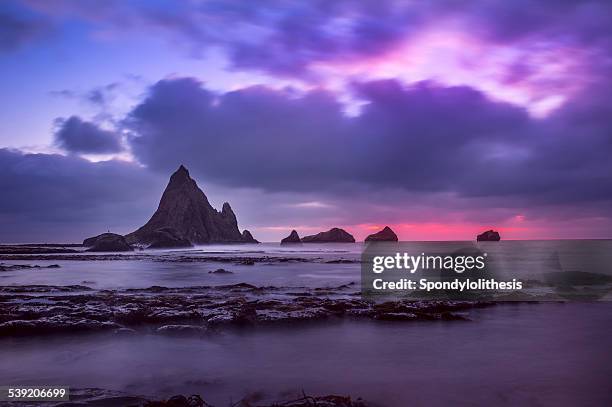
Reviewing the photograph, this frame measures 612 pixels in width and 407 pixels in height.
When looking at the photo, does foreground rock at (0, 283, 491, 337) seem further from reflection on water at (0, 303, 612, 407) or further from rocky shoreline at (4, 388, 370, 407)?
rocky shoreline at (4, 388, 370, 407)

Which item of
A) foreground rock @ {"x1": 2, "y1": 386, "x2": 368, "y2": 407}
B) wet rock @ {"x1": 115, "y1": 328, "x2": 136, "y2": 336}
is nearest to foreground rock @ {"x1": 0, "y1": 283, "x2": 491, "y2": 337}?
wet rock @ {"x1": 115, "y1": 328, "x2": 136, "y2": 336}

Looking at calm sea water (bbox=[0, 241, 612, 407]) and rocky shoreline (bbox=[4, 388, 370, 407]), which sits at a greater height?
rocky shoreline (bbox=[4, 388, 370, 407])

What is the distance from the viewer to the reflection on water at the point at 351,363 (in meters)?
6.83

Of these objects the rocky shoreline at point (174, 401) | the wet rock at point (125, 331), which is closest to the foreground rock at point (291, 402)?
the rocky shoreline at point (174, 401)

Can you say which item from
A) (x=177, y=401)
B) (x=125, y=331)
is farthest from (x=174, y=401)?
(x=125, y=331)

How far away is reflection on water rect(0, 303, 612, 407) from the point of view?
22.4 ft

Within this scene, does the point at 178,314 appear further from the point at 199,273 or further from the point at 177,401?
the point at 199,273

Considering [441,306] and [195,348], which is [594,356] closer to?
[441,306]

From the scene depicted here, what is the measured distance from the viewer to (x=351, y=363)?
8.39m

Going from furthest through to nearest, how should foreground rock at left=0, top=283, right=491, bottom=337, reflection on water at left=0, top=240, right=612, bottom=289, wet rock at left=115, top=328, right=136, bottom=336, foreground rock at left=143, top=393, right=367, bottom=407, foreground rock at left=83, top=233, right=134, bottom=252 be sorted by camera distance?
foreground rock at left=83, top=233, right=134, bottom=252
reflection on water at left=0, top=240, right=612, bottom=289
foreground rock at left=0, top=283, right=491, bottom=337
wet rock at left=115, top=328, right=136, bottom=336
foreground rock at left=143, top=393, right=367, bottom=407

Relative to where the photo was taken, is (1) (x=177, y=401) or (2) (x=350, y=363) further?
(2) (x=350, y=363)

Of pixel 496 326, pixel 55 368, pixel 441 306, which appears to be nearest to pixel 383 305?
pixel 441 306

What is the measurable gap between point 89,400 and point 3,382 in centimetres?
230

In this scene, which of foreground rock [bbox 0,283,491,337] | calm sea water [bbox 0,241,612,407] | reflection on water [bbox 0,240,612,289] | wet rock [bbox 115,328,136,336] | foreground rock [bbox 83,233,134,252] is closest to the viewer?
calm sea water [bbox 0,241,612,407]
